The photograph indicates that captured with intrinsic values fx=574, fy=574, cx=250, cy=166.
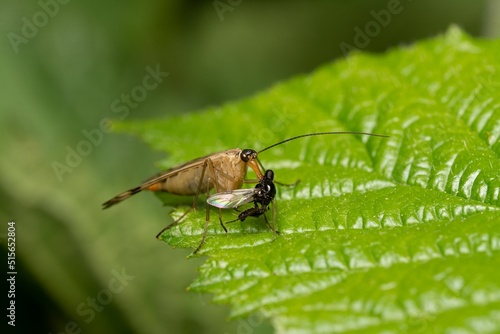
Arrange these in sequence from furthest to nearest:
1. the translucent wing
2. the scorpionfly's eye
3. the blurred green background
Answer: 1. the blurred green background
2. the scorpionfly's eye
3. the translucent wing

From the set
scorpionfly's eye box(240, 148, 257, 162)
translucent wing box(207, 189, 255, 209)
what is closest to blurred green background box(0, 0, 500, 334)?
translucent wing box(207, 189, 255, 209)

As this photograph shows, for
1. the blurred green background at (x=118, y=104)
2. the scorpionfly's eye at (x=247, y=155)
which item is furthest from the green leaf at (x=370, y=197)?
the blurred green background at (x=118, y=104)

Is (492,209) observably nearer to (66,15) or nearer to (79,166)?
(79,166)

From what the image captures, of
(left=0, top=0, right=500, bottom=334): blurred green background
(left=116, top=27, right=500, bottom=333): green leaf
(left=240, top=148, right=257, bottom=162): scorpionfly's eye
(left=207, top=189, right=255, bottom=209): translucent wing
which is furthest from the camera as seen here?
(left=0, top=0, right=500, bottom=334): blurred green background

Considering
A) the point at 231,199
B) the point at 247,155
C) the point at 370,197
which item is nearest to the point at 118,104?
the point at 247,155

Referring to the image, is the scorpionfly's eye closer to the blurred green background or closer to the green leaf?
the green leaf

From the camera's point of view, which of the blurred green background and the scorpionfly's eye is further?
the blurred green background

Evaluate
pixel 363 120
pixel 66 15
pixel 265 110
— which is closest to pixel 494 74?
pixel 363 120
